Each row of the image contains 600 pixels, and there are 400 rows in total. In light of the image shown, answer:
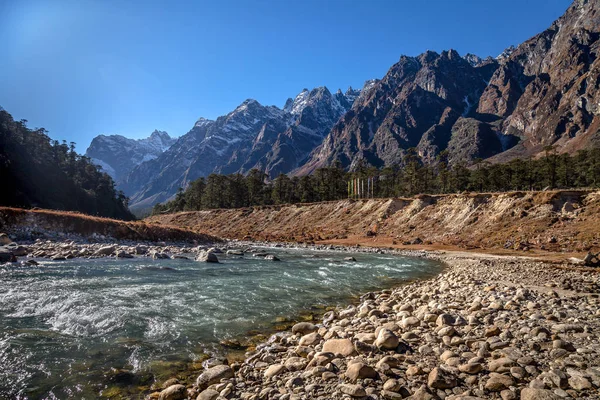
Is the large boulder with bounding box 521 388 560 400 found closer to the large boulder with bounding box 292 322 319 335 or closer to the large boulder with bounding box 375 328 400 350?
the large boulder with bounding box 375 328 400 350

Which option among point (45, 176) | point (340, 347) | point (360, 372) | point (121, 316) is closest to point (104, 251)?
point (121, 316)

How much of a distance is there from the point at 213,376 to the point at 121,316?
5876 mm

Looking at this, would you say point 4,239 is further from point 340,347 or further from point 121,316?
point 340,347

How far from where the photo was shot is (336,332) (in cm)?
838

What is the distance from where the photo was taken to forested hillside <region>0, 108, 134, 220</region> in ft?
278

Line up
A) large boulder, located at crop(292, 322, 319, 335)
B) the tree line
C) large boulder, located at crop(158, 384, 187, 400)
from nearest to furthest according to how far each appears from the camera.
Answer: large boulder, located at crop(158, 384, 187, 400) → large boulder, located at crop(292, 322, 319, 335) → the tree line

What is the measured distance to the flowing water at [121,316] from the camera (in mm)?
6559

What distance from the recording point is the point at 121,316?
10.3m

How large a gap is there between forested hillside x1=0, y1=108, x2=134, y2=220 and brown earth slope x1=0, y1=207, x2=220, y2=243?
173 feet

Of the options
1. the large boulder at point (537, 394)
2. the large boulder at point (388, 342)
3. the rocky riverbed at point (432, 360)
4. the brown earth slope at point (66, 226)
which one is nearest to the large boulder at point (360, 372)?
the rocky riverbed at point (432, 360)

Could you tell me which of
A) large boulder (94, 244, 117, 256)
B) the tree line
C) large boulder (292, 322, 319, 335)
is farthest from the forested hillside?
large boulder (292, 322, 319, 335)

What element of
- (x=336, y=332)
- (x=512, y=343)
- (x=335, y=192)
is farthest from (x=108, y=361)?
(x=335, y=192)

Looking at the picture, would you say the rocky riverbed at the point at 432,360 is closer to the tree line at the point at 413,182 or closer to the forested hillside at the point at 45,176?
the forested hillside at the point at 45,176

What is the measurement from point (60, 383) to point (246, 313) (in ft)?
19.9
